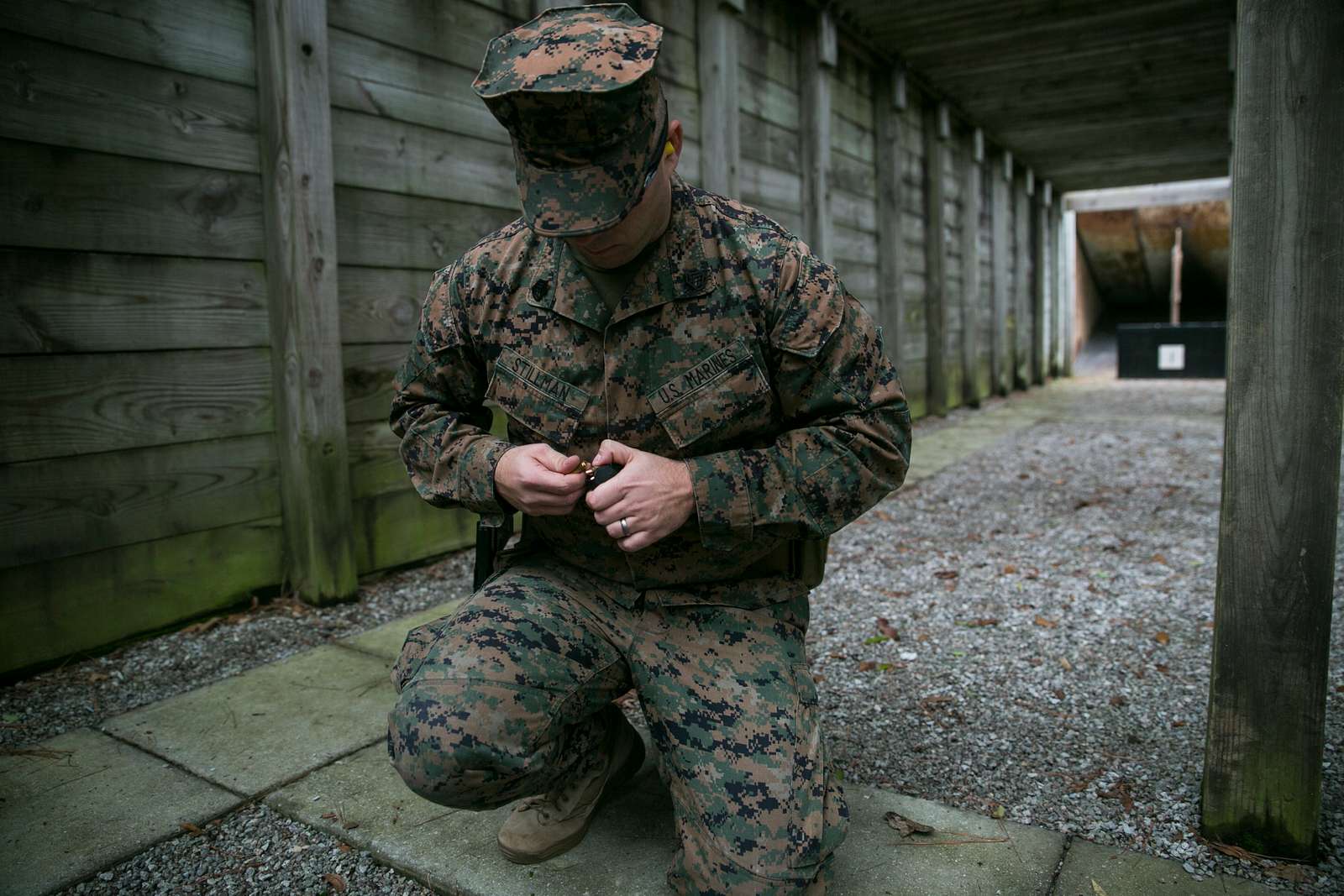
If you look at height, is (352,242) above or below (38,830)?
above

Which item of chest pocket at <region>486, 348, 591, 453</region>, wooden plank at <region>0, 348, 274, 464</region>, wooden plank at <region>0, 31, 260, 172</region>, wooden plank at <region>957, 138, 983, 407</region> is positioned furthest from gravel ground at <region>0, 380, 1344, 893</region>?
wooden plank at <region>957, 138, 983, 407</region>

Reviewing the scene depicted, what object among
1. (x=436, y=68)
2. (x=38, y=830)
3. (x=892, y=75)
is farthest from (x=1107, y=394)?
(x=38, y=830)

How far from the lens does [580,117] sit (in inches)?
58.9

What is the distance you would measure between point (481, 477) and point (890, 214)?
6.73 meters

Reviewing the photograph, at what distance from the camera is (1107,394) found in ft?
36.7

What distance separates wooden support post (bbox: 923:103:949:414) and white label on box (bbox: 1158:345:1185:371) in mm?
6037

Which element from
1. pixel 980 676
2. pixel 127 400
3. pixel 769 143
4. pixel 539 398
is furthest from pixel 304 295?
pixel 769 143

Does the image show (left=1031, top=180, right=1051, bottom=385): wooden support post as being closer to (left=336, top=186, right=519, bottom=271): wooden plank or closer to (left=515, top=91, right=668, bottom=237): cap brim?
(left=336, top=186, right=519, bottom=271): wooden plank

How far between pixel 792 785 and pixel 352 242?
253cm

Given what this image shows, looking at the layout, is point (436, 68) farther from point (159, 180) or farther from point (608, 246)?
point (608, 246)

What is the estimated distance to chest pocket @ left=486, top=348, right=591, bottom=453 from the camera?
175 cm

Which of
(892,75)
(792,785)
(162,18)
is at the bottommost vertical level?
(792,785)

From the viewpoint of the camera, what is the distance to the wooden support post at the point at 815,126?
21.1 ft

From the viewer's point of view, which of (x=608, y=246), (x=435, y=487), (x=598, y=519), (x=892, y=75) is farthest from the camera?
(x=892, y=75)
